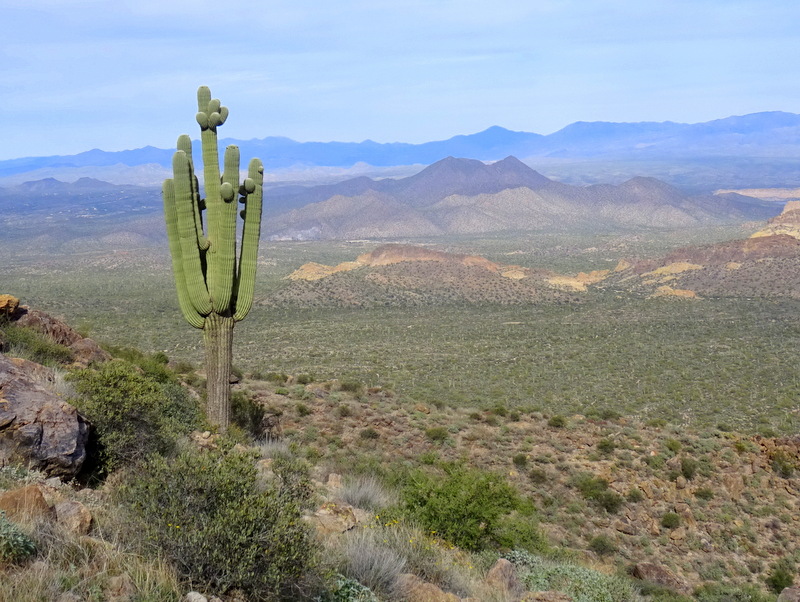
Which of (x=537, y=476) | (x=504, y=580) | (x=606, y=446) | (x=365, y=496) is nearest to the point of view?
(x=504, y=580)

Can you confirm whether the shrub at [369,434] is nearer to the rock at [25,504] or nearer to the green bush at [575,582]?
the green bush at [575,582]

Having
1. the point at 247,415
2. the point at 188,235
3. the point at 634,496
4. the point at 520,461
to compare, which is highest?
the point at 188,235

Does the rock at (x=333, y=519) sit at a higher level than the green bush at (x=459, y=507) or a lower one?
higher

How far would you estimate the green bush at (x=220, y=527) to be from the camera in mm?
4430

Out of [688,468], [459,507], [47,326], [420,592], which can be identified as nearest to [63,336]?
[47,326]

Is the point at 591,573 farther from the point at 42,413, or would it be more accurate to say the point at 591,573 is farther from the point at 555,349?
the point at 555,349

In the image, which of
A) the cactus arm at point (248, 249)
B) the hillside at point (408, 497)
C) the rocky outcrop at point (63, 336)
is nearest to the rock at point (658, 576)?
the hillside at point (408, 497)

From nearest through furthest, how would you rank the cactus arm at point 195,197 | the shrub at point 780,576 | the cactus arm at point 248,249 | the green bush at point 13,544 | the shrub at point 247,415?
the green bush at point 13,544
the shrub at point 780,576
the cactus arm at point 195,197
the cactus arm at point 248,249
the shrub at point 247,415

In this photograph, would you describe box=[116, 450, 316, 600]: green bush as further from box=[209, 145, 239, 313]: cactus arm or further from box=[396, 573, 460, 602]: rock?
box=[209, 145, 239, 313]: cactus arm

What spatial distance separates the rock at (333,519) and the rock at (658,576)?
5.00 m

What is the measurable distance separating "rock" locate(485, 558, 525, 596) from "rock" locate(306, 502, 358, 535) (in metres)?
1.53

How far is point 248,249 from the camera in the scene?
11.1 metres

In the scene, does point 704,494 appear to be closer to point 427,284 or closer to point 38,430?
point 38,430

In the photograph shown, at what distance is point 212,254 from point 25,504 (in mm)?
6635
